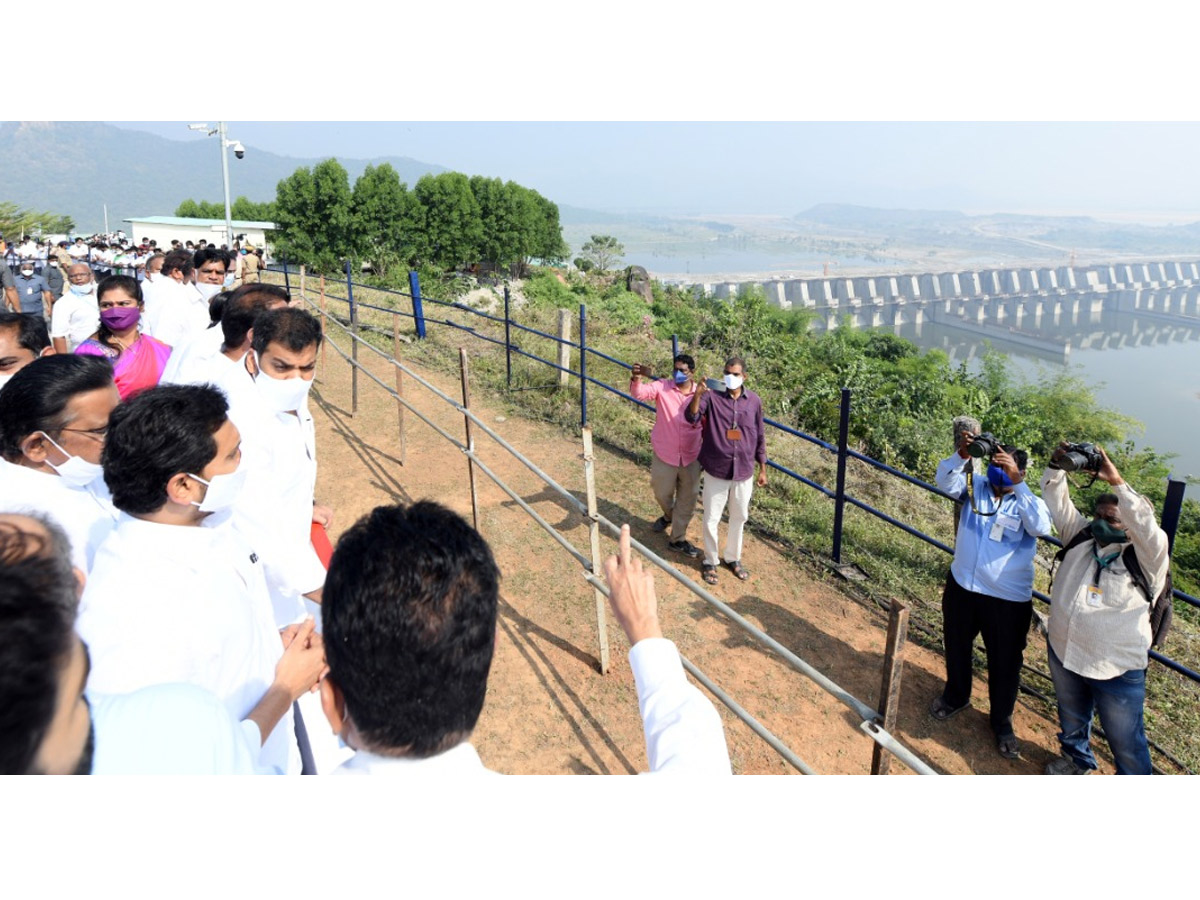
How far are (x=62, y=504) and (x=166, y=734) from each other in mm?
1218

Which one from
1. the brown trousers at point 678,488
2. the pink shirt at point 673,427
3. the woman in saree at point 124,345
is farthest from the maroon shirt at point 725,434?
the woman in saree at point 124,345

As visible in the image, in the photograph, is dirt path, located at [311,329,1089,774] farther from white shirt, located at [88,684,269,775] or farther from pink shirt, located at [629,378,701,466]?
white shirt, located at [88,684,269,775]

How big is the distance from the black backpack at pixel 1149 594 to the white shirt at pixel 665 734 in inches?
95.0

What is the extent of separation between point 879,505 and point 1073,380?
77.3 ft

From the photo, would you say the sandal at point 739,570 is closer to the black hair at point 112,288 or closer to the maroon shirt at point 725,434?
the maroon shirt at point 725,434

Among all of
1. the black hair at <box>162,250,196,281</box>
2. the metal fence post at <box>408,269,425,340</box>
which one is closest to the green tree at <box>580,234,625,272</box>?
the metal fence post at <box>408,269,425,340</box>

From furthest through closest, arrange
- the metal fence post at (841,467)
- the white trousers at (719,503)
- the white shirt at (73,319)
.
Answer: the white shirt at (73,319) → the white trousers at (719,503) → the metal fence post at (841,467)

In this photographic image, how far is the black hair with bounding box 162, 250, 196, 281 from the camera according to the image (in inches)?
228

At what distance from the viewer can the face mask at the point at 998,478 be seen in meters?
3.08

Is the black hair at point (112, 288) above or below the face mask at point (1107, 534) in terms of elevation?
above

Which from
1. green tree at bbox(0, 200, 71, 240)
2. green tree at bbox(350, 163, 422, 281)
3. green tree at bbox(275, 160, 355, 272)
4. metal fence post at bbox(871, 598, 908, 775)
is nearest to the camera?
metal fence post at bbox(871, 598, 908, 775)

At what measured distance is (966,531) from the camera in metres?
3.20

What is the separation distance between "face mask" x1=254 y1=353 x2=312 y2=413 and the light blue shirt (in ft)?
9.41

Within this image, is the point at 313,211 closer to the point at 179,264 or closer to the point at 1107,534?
the point at 179,264
